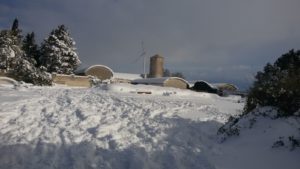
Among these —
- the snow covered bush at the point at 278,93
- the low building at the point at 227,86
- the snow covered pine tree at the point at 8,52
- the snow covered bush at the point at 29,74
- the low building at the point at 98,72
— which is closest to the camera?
the snow covered bush at the point at 278,93

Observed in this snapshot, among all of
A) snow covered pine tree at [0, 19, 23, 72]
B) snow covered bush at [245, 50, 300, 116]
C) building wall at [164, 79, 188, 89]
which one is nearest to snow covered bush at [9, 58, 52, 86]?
snow covered pine tree at [0, 19, 23, 72]

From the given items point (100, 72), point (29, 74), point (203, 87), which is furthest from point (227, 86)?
point (29, 74)

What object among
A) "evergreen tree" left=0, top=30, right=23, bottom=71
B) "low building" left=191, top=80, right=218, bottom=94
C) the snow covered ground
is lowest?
the snow covered ground

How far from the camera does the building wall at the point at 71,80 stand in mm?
51287

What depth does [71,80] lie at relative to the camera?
53.1 meters

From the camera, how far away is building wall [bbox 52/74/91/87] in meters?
51.3

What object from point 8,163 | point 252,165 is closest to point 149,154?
point 252,165

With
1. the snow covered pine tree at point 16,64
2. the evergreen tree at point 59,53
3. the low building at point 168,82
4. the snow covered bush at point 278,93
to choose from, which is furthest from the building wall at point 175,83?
the snow covered bush at point 278,93

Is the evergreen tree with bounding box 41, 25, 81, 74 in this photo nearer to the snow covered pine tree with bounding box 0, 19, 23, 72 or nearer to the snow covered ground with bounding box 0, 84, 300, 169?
the snow covered pine tree with bounding box 0, 19, 23, 72

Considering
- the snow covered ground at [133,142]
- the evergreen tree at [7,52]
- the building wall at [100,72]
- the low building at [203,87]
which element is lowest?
the snow covered ground at [133,142]

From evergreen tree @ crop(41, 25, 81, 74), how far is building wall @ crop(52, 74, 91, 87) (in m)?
5.58

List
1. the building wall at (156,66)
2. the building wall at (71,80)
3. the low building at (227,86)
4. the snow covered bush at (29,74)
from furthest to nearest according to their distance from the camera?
the building wall at (156,66), the low building at (227,86), the building wall at (71,80), the snow covered bush at (29,74)

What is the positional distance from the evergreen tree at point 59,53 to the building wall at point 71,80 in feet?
18.3

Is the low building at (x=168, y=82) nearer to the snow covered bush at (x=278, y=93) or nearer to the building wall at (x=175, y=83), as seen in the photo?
the building wall at (x=175, y=83)
